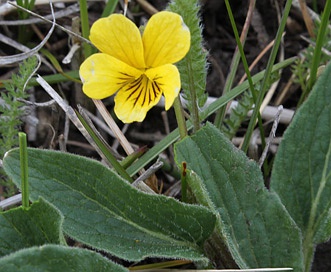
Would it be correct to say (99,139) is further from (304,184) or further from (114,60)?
(304,184)

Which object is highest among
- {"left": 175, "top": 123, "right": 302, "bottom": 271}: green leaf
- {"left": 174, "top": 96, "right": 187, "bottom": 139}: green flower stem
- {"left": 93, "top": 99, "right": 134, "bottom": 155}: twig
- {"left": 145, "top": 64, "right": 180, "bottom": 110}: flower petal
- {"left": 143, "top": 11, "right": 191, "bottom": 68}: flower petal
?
{"left": 143, "top": 11, "right": 191, "bottom": 68}: flower petal

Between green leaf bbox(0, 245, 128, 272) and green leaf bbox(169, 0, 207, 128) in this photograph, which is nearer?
green leaf bbox(0, 245, 128, 272)

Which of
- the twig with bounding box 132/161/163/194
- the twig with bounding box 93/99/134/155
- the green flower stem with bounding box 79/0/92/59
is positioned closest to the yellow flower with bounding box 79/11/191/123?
the twig with bounding box 132/161/163/194

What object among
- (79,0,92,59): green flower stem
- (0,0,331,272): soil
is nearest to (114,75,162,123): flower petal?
(79,0,92,59): green flower stem

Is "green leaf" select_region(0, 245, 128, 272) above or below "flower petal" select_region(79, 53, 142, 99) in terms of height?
below

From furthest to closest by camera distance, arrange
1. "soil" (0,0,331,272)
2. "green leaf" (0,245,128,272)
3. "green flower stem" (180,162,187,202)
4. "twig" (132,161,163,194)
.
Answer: "soil" (0,0,331,272) < "twig" (132,161,163,194) < "green flower stem" (180,162,187,202) < "green leaf" (0,245,128,272)

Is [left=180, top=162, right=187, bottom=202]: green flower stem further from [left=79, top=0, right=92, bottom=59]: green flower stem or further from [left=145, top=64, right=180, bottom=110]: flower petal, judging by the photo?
[left=79, top=0, right=92, bottom=59]: green flower stem

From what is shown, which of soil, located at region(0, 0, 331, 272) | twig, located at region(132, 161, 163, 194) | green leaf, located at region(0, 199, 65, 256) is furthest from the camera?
soil, located at region(0, 0, 331, 272)

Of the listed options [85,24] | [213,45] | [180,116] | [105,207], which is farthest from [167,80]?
[213,45]

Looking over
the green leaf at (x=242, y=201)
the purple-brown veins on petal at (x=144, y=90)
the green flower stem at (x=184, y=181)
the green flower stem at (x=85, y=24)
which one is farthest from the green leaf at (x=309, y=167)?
the green flower stem at (x=85, y=24)
